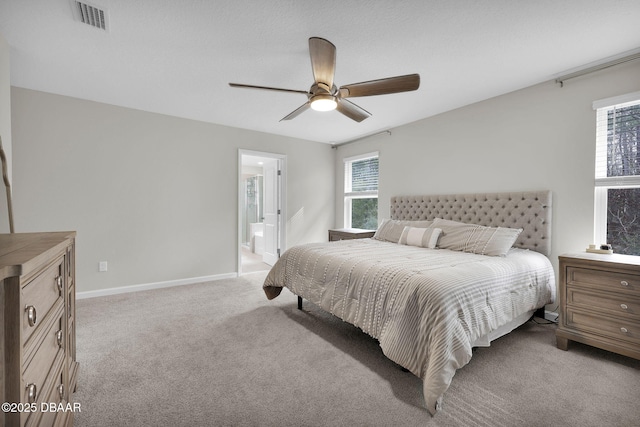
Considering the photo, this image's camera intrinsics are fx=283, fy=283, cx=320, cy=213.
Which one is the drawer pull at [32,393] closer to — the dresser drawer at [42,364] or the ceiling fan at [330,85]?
the dresser drawer at [42,364]

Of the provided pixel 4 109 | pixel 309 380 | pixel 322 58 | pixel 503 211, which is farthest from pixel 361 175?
pixel 4 109

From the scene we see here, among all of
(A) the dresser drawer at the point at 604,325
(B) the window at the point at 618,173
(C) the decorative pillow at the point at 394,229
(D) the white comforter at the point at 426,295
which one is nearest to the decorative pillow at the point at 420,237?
(C) the decorative pillow at the point at 394,229

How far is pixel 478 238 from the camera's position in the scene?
9.64 ft

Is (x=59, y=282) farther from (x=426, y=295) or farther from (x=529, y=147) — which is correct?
(x=529, y=147)

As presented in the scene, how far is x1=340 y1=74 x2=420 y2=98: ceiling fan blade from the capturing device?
213 centimetres

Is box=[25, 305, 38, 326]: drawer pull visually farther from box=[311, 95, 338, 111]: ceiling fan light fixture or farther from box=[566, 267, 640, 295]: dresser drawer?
box=[566, 267, 640, 295]: dresser drawer

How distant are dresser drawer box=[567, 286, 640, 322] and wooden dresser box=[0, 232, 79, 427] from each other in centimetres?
321

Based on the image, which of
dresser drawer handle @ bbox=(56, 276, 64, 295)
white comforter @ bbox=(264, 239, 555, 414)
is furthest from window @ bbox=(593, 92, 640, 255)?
dresser drawer handle @ bbox=(56, 276, 64, 295)

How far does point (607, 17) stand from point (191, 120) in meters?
4.53

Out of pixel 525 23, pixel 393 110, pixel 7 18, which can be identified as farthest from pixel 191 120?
pixel 525 23

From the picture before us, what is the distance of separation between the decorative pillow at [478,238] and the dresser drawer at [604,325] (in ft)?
2.23

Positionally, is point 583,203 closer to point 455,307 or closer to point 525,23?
point 525,23

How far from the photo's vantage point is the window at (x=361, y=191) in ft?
17.0

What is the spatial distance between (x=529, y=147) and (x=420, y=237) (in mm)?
1525
